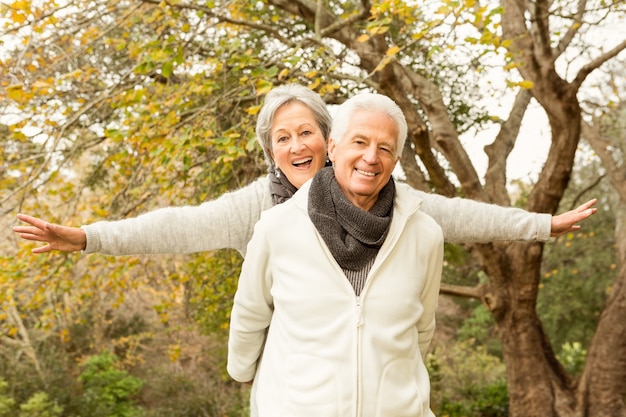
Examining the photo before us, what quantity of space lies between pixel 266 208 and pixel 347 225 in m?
0.56

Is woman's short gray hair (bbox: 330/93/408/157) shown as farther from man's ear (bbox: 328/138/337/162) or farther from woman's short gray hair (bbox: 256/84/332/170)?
woman's short gray hair (bbox: 256/84/332/170)

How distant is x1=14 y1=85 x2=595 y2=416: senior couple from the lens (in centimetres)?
171

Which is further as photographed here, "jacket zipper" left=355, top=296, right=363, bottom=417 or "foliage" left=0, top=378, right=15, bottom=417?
"foliage" left=0, top=378, right=15, bottom=417

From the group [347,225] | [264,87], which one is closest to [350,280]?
[347,225]

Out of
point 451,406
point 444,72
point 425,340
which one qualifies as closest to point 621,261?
point 444,72

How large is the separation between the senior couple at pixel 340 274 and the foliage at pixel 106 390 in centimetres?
873

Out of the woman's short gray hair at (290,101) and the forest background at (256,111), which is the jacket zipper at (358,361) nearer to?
the woman's short gray hair at (290,101)

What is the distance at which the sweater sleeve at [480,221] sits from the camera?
2.19 meters

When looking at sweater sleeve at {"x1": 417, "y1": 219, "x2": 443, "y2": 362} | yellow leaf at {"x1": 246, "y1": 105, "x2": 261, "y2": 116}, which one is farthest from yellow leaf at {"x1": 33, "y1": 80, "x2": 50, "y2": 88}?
sweater sleeve at {"x1": 417, "y1": 219, "x2": 443, "y2": 362}

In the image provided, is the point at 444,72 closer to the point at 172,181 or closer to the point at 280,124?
the point at 172,181

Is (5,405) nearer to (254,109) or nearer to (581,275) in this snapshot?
(254,109)

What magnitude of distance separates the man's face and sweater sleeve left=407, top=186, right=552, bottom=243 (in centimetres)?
38

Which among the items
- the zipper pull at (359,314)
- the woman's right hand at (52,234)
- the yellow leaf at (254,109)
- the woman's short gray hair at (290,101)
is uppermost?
the yellow leaf at (254,109)

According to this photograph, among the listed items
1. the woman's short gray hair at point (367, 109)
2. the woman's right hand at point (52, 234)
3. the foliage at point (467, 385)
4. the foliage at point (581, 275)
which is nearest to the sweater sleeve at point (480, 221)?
the woman's short gray hair at point (367, 109)
